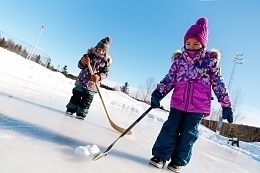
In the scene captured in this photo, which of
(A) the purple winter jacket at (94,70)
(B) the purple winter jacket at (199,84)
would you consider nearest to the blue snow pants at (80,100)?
(A) the purple winter jacket at (94,70)

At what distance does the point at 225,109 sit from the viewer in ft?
6.82

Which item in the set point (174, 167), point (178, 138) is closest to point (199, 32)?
point (178, 138)

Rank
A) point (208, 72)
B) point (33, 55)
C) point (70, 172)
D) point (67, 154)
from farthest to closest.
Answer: point (33, 55), point (208, 72), point (67, 154), point (70, 172)

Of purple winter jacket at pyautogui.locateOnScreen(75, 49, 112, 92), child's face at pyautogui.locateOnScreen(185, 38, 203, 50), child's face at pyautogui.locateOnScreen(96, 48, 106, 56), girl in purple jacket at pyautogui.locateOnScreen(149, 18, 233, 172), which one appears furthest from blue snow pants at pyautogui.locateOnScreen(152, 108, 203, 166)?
child's face at pyautogui.locateOnScreen(96, 48, 106, 56)

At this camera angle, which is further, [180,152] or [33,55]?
[33,55]

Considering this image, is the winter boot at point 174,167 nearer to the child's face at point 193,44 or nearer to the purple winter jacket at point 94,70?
the child's face at point 193,44

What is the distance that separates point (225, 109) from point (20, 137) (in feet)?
5.03

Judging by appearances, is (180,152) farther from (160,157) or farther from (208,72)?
(208,72)

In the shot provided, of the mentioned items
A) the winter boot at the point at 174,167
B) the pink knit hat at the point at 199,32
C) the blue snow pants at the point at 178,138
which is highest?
the pink knit hat at the point at 199,32

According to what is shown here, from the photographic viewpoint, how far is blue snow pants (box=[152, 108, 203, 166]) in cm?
210

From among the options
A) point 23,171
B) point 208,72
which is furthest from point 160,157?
point 23,171

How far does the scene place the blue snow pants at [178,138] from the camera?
6.90 ft

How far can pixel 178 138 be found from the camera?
2207 millimetres

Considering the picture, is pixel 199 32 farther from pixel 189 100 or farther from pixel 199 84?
pixel 189 100
